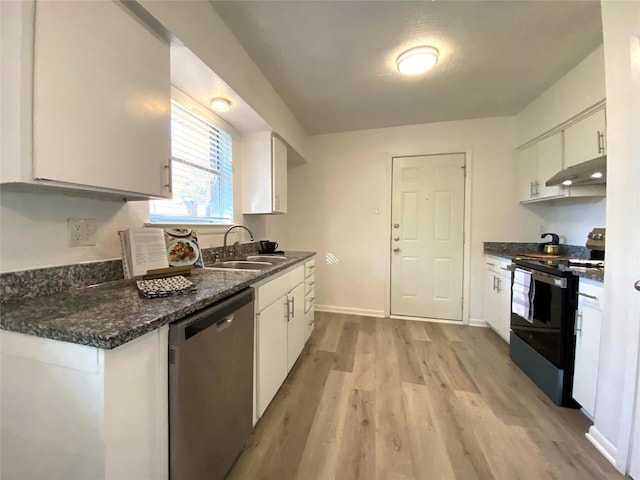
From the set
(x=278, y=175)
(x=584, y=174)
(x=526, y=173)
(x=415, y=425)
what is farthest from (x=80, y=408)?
(x=526, y=173)

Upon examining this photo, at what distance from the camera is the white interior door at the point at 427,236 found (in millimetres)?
3162

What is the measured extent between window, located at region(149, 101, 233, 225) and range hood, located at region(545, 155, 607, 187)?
2717 mm

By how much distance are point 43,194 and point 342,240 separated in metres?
2.92

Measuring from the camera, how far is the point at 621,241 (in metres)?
1.27

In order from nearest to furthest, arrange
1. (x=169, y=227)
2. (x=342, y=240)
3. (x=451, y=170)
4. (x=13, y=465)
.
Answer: (x=13, y=465) → (x=169, y=227) → (x=451, y=170) → (x=342, y=240)

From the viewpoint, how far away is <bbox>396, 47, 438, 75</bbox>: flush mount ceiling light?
1859 mm

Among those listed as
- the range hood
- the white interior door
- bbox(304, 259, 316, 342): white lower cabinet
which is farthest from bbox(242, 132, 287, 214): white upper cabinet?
the range hood

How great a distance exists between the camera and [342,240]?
3.56 meters

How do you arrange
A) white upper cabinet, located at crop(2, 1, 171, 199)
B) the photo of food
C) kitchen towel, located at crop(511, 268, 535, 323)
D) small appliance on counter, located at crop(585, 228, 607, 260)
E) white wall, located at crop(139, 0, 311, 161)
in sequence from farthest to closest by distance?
small appliance on counter, located at crop(585, 228, 607, 260)
kitchen towel, located at crop(511, 268, 535, 323)
the photo of food
white wall, located at crop(139, 0, 311, 161)
white upper cabinet, located at crop(2, 1, 171, 199)

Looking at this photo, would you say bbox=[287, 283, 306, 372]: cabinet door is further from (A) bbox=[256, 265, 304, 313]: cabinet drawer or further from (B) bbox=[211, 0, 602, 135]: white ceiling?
(B) bbox=[211, 0, 602, 135]: white ceiling

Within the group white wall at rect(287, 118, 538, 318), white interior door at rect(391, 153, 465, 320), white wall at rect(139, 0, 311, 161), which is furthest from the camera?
white interior door at rect(391, 153, 465, 320)

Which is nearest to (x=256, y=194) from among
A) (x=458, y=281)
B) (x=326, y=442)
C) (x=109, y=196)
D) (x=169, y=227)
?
(x=169, y=227)

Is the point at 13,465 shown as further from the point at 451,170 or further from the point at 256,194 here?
the point at 451,170

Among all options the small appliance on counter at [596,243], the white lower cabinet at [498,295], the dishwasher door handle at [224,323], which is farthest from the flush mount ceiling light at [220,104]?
the small appliance on counter at [596,243]
